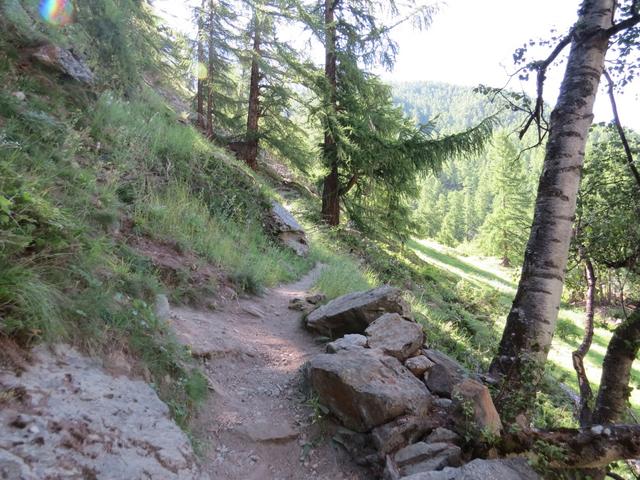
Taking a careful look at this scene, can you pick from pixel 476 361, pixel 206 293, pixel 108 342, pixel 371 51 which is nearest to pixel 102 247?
pixel 108 342

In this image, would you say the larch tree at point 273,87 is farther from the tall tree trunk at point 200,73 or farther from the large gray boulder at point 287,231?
the large gray boulder at point 287,231

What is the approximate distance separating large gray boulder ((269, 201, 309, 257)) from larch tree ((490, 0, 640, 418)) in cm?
603

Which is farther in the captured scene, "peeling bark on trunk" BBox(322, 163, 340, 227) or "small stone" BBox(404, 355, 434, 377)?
"peeling bark on trunk" BBox(322, 163, 340, 227)

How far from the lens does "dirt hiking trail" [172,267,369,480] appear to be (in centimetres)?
307

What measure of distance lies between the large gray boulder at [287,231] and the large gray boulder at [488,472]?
Result: 6650 millimetres

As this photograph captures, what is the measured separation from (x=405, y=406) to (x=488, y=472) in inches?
38.0

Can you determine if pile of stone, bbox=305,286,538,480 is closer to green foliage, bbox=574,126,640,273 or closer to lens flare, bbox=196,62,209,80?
green foliage, bbox=574,126,640,273

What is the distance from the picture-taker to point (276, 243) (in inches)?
348

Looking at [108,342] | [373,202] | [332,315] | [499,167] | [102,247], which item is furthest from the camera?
[499,167]

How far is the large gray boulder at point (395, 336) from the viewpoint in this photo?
431cm

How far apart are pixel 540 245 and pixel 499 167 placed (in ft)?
139

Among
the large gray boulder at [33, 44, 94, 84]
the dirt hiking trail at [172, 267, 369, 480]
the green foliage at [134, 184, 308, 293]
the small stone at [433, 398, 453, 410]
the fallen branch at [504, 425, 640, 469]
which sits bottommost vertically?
the dirt hiking trail at [172, 267, 369, 480]

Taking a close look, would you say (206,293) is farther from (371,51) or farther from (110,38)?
(371,51)

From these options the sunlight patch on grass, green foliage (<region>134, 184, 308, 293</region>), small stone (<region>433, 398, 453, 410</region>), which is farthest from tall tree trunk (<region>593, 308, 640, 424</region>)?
the sunlight patch on grass
